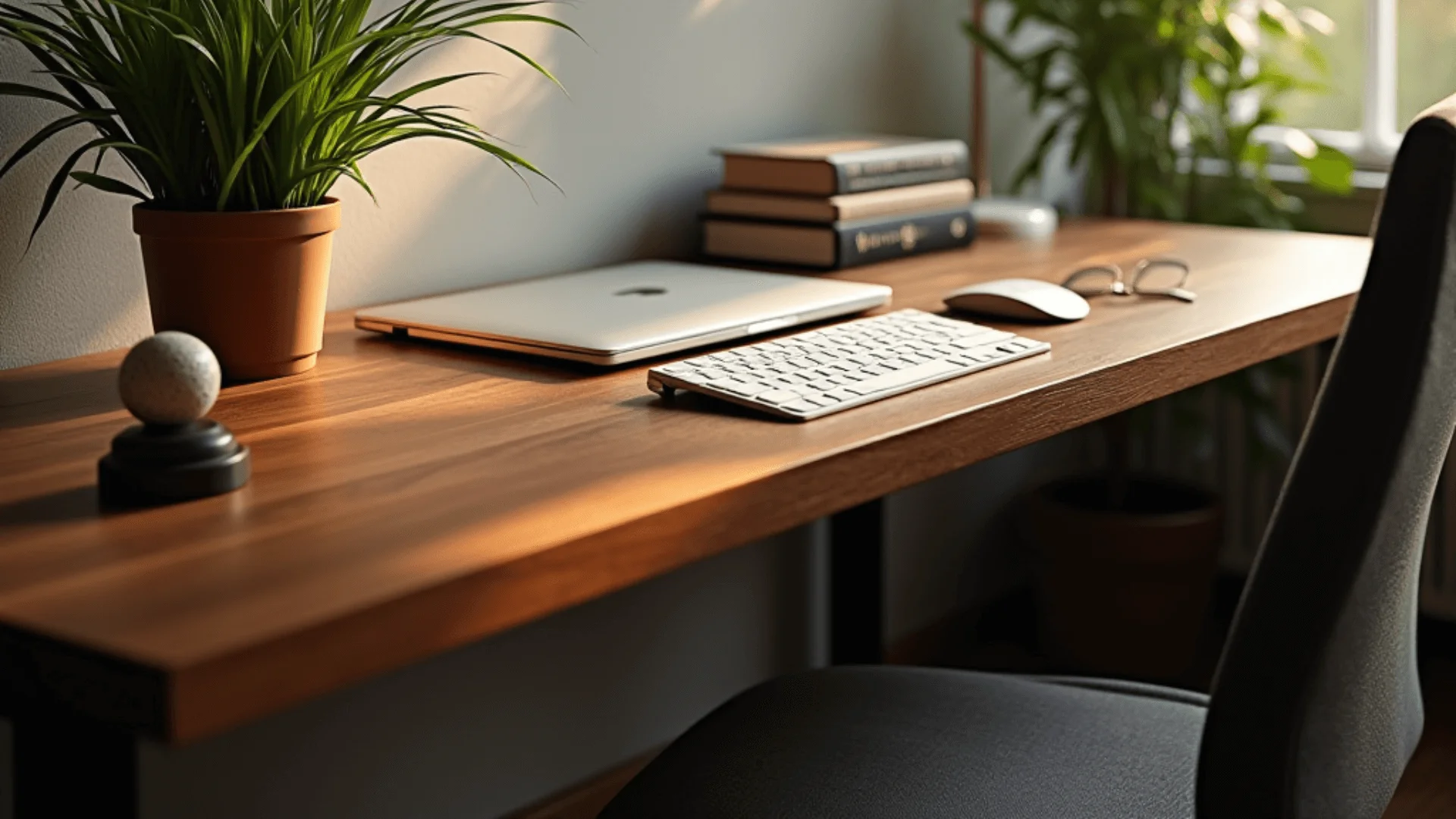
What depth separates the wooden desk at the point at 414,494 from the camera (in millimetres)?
661

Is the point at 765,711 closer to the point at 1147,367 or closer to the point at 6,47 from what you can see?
the point at 1147,367

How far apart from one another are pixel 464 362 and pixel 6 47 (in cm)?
42

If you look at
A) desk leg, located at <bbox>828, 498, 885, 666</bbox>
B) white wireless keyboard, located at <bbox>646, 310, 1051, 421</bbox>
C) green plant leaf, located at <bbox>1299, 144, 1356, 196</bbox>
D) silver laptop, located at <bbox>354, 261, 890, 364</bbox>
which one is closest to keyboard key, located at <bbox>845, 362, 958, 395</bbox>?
white wireless keyboard, located at <bbox>646, 310, 1051, 421</bbox>

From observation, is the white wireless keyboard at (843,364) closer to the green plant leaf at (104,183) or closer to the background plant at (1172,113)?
the green plant leaf at (104,183)

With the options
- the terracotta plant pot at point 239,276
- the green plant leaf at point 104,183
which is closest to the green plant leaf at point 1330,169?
the terracotta plant pot at point 239,276

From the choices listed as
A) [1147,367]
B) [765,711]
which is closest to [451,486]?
[765,711]

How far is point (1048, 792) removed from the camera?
977 mm

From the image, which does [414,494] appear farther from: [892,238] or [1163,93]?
[1163,93]

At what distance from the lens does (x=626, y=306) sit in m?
1.33

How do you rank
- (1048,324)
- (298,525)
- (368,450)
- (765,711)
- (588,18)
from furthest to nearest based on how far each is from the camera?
(588,18) < (1048,324) < (765,711) < (368,450) < (298,525)

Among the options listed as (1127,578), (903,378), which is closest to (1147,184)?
(1127,578)

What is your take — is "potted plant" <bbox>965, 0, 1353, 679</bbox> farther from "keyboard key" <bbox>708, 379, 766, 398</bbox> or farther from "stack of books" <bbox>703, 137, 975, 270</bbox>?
"keyboard key" <bbox>708, 379, 766, 398</bbox>

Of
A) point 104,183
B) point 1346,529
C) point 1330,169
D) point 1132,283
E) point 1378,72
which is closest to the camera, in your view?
point 1346,529

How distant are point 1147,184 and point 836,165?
2.31ft
